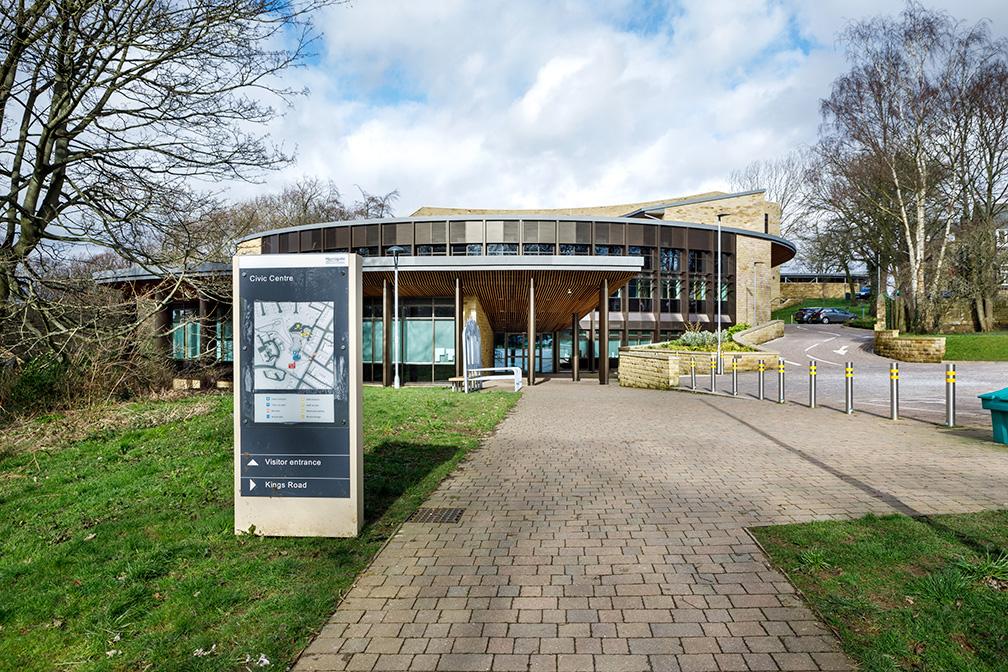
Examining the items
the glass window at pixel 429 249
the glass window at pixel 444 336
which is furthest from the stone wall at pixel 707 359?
the glass window at pixel 429 249

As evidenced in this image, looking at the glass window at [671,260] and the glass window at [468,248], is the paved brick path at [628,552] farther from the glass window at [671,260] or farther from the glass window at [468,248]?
the glass window at [671,260]

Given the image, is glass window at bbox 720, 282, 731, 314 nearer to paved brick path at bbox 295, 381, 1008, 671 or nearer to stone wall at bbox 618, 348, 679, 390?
stone wall at bbox 618, 348, 679, 390

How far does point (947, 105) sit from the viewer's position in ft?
94.0

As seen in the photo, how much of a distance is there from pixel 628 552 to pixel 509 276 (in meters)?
18.0

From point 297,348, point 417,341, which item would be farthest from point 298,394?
point 417,341

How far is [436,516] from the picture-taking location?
17.6ft

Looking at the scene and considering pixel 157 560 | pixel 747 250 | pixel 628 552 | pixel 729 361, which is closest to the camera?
pixel 157 560

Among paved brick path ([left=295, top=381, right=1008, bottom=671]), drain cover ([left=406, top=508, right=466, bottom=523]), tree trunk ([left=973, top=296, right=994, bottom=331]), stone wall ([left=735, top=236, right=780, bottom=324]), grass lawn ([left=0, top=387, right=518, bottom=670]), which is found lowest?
drain cover ([left=406, top=508, right=466, bottom=523])

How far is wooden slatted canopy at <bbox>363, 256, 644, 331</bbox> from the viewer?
20.8 meters

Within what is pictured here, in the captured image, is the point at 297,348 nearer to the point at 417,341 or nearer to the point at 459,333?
the point at 459,333

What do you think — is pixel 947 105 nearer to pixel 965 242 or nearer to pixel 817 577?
pixel 965 242

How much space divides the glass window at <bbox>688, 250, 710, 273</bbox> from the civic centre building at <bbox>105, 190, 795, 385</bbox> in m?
0.06

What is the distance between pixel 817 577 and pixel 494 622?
2121 millimetres

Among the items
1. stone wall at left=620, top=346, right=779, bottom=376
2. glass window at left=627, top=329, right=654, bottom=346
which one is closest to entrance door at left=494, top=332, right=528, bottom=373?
glass window at left=627, top=329, right=654, bottom=346
